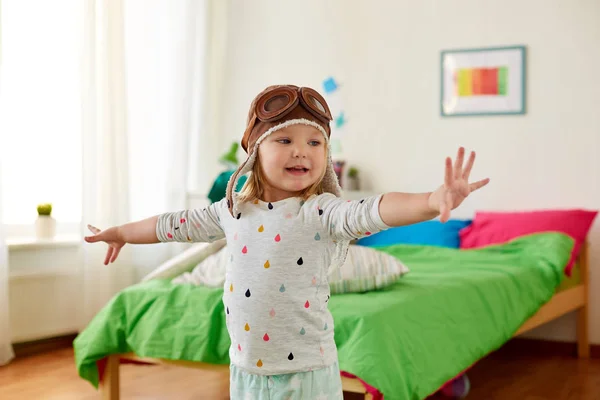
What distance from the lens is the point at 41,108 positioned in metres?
3.66

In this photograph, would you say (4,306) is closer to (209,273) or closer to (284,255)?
(209,273)

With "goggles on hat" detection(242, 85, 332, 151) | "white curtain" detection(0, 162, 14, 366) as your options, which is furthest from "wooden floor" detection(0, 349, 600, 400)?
"goggles on hat" detection(242, 85, 332, 151)

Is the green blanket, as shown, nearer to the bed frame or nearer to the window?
the bed frame

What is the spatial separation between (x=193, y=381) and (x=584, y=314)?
191cm

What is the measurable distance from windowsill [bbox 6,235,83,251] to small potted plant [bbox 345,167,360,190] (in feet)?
4.80

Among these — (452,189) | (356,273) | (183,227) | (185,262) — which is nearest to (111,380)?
(185,262)

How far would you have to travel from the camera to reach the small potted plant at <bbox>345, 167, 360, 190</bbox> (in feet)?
13.3

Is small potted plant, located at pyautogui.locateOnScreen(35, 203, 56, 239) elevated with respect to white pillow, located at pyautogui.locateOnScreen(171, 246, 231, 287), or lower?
elevated

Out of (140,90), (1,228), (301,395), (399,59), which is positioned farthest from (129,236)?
(399,59)

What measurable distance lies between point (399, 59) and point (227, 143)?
1194 mm

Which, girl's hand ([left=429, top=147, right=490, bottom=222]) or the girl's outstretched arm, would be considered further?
the girl's outstretched arm

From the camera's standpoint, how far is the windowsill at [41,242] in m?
3.34

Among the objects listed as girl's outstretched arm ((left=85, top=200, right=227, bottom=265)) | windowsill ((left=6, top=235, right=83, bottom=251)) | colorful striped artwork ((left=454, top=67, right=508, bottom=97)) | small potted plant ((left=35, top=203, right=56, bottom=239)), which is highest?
colorful striped artwork ((left=454, top=67, right=508, bottom=97))

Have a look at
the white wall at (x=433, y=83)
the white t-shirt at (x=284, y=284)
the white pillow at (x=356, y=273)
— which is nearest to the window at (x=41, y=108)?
the white wall at (x=433, y=83)
